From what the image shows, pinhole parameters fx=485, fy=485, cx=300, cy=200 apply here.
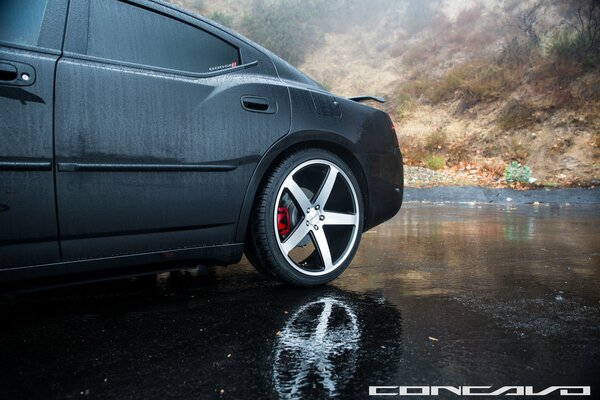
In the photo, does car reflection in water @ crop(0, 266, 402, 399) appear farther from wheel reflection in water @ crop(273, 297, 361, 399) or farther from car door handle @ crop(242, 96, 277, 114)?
car door handle @ crop(242, 96, 277, 114)

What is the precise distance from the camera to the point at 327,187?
9.65 feet

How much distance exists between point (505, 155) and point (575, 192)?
177 inches

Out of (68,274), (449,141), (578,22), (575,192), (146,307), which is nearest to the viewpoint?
(68,274)

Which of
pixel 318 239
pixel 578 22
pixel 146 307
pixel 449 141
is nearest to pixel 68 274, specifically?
pixel 146 307

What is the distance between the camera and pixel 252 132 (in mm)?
2615

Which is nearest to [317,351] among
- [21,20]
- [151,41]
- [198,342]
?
[198,342]

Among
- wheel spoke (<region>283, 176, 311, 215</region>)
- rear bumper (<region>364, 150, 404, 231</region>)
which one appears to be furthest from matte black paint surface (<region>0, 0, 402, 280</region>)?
rear bumper (<region>364, 150, 404, 231</region>)

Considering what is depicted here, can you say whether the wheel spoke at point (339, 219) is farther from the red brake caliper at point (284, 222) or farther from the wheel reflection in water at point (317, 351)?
the wheel reflection in water at point (317, 351)

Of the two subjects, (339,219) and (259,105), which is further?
(339,219)

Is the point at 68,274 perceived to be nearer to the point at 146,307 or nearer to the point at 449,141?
the point at 146,307

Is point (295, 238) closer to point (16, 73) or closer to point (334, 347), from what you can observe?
point (334, 347)

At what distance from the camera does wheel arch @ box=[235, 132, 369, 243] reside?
8.57ft

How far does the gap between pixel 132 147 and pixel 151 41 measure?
24.8 inches

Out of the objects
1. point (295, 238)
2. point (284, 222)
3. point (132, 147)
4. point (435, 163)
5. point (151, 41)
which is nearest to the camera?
point (132, 147)
